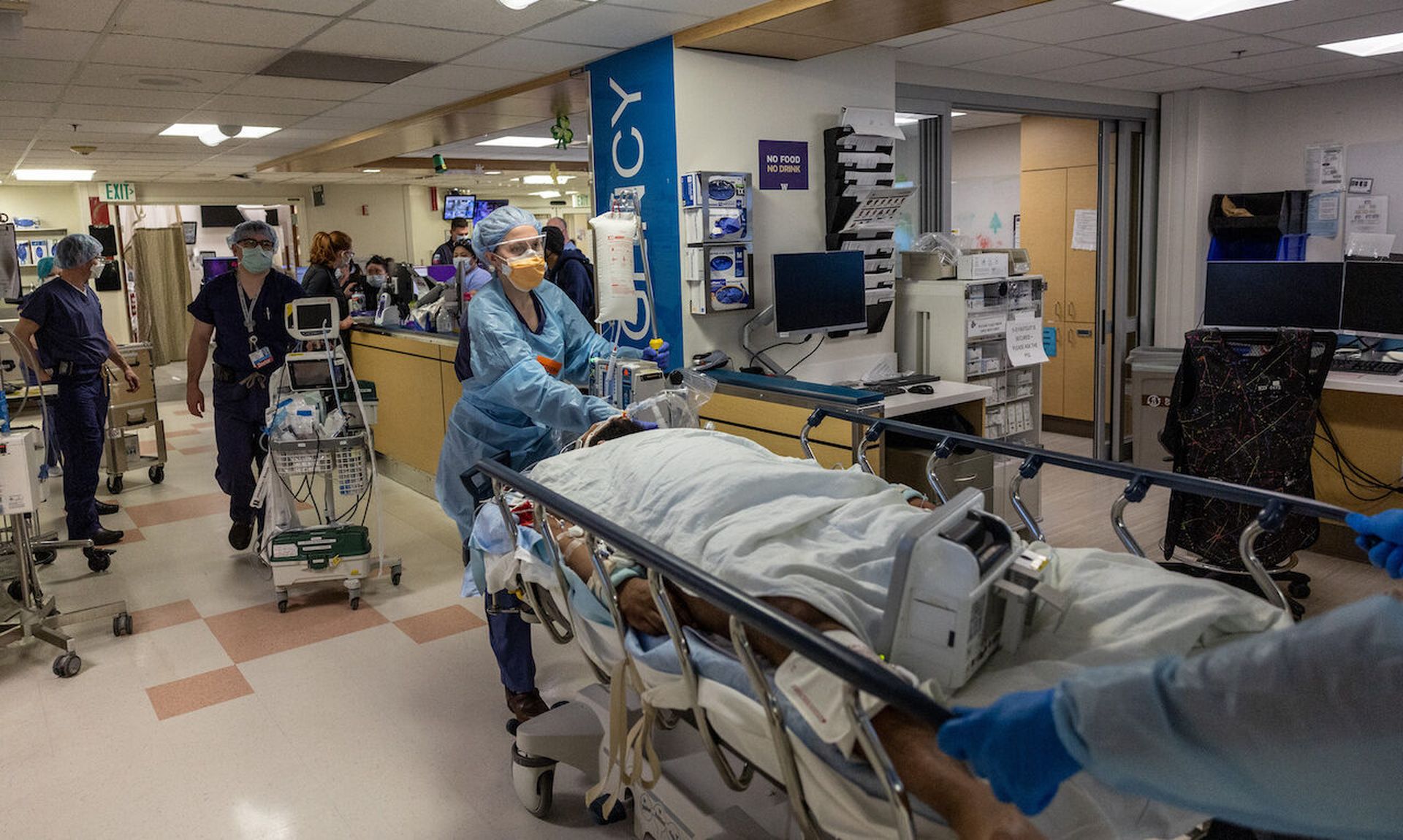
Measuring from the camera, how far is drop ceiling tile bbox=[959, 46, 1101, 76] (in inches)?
→ 186

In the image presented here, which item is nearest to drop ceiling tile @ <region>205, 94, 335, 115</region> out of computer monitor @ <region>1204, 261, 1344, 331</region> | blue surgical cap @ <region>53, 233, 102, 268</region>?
blue surgical cap @ <region>53, 233, 102, 268</region>

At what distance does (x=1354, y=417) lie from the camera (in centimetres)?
426

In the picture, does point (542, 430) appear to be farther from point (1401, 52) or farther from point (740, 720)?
point (1401, 52)

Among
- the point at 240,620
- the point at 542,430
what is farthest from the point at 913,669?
the point at 240,620

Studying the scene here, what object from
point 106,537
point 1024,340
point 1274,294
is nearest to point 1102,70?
point 1274,294

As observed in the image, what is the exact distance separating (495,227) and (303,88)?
2777mm

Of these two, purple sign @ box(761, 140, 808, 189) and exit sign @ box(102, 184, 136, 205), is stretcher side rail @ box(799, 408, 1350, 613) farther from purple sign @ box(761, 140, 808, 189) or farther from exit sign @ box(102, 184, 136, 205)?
exit sign @ box(102, 184, 136, 205)

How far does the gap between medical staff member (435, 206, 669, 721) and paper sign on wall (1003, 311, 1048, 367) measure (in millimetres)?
2217

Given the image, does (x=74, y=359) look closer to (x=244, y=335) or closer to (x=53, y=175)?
(x=244, y=335)

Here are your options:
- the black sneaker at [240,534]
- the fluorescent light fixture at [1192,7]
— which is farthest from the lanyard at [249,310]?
the fluorescent light fixture at [1192,7]

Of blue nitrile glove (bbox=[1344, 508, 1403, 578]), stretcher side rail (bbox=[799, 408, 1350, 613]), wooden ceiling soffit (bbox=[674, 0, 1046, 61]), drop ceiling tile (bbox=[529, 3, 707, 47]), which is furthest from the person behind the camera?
drop ceiling tile (bbox=[529, 3, 707, 47])

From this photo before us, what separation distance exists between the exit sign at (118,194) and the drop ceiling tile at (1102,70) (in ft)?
33.9

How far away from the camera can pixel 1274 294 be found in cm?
466

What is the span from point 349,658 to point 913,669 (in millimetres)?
2716
